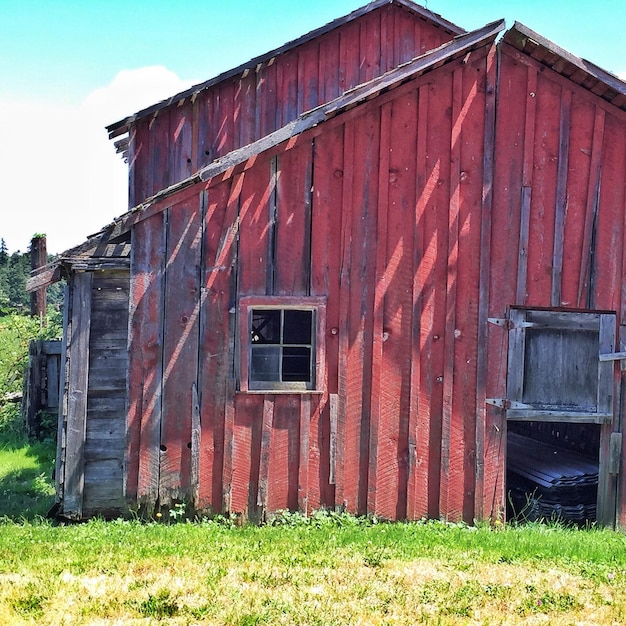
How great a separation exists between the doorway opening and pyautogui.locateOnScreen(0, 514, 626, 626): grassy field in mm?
1558

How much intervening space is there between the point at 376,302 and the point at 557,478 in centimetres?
392

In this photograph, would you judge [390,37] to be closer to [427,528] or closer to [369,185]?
[369,185]

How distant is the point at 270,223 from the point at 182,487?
10.5 feet

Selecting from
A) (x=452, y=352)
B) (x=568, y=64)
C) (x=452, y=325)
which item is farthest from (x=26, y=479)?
(x=568, y=64)

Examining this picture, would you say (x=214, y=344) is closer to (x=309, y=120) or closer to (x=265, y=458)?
Answer: (x=265, y=458)

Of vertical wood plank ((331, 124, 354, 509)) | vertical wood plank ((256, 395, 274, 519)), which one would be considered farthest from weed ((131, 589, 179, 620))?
vertical wood plank ((331, 124, 354, 509))

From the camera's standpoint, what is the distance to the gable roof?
23.4 ft

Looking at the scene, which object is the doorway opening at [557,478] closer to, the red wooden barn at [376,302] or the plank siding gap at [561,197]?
the red wooden barn at [376,302]

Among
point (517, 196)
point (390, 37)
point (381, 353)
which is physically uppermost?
point (390, 37)

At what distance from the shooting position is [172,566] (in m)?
5.42

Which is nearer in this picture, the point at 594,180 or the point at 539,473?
the point at 594,180

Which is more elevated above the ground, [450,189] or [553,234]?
[450,189]

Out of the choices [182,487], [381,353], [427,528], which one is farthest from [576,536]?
[182,487]

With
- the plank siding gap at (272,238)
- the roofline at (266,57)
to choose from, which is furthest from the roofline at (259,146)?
the roofline at (266,57)
